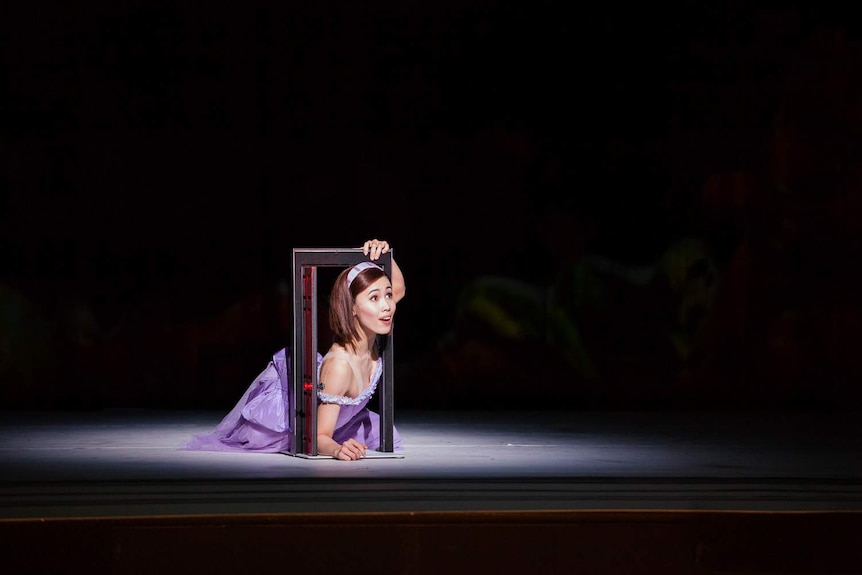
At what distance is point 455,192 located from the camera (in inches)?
443

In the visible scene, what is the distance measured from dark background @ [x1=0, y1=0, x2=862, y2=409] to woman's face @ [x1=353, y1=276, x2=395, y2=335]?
3562 millimetres

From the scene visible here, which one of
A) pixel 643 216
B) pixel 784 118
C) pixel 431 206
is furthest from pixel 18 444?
pixel 784 118

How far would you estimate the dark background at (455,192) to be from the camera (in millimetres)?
11094

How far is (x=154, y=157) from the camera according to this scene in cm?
1113

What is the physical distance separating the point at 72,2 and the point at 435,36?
2558 millimetres

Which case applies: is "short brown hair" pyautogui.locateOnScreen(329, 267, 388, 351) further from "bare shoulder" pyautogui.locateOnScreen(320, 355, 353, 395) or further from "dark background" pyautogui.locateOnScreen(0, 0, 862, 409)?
"dark background" pyautogui.locateOnScreen(0, 0, 862, 409)

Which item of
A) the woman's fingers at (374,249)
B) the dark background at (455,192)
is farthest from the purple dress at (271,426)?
the dark background at (455,192)

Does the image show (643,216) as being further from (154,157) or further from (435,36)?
(154,157)

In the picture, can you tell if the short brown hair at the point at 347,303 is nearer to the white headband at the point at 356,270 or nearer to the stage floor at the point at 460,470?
the white headband at the point at 356,270

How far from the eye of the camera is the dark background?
11094mm

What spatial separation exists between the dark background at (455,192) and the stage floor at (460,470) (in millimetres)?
1155

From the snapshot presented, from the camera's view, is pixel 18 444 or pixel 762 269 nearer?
pixel 18 444

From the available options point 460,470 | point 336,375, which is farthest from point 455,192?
point 460,470

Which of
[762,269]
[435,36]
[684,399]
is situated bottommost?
[684,399]
